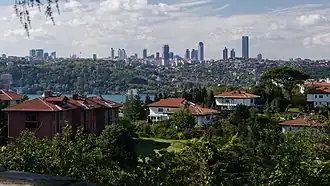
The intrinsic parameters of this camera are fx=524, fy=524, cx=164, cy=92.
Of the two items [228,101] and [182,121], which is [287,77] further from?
[182,121]

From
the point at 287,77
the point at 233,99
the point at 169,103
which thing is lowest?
the point at 169,103

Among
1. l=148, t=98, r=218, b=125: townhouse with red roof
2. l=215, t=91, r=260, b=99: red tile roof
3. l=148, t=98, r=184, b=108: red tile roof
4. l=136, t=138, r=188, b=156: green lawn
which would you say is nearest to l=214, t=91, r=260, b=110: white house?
l=215, t=91, r=260, b=99: red tile roof

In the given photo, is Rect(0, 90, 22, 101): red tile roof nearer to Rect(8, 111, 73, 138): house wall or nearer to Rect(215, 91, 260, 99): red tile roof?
Rect(8, 111, 73, 138): house wall

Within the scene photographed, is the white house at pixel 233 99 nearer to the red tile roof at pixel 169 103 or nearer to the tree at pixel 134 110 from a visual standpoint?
the red tile roof at pixel 169 103

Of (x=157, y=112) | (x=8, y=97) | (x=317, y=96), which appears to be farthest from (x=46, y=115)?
(x=317, y=96)

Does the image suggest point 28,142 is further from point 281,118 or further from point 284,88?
point 284,88

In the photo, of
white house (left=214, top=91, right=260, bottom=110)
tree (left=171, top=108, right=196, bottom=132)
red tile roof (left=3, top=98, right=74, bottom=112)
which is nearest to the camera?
red tile roof (left=3, top=98, right=74, bottom=112)

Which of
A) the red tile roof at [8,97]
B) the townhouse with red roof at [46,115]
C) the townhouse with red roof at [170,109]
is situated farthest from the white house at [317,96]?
the red tile roof at [8,97]
